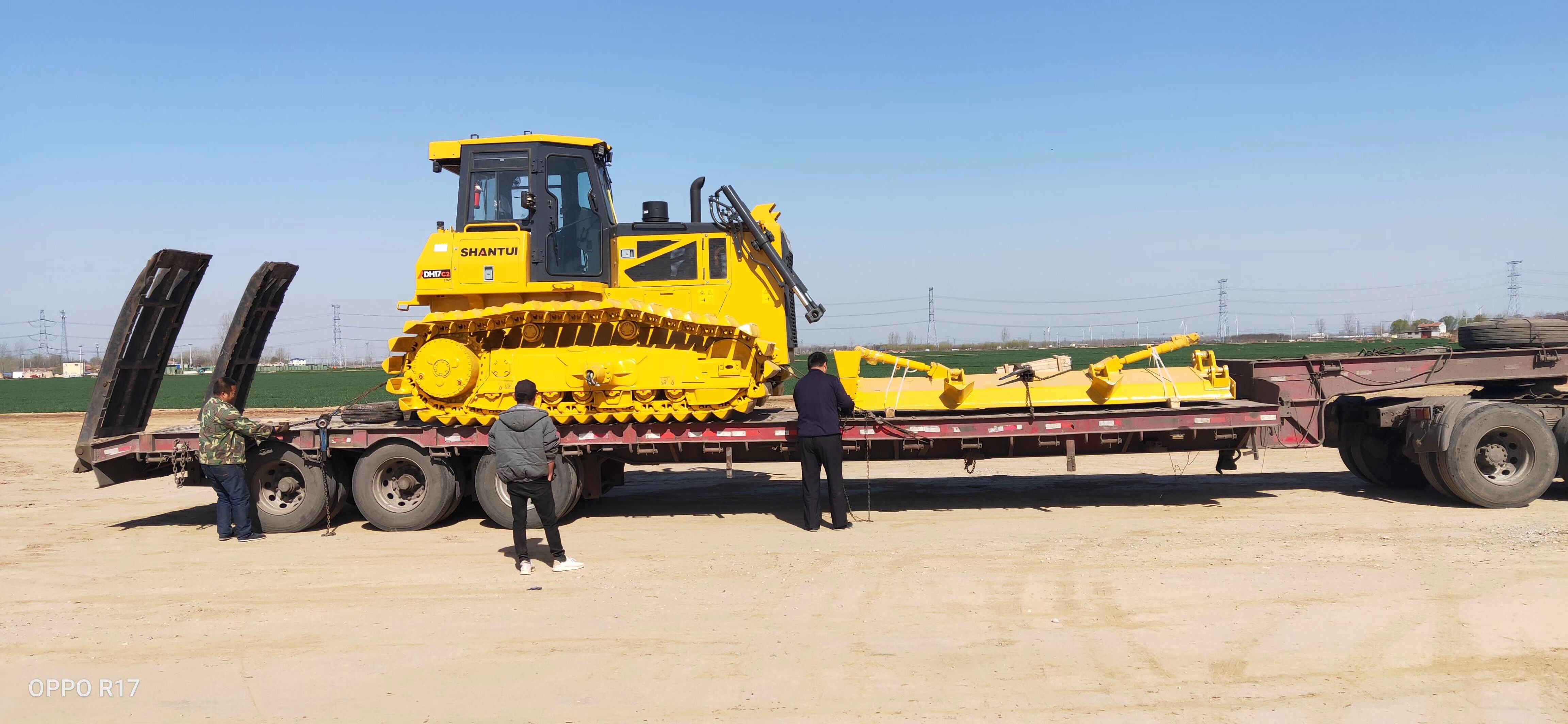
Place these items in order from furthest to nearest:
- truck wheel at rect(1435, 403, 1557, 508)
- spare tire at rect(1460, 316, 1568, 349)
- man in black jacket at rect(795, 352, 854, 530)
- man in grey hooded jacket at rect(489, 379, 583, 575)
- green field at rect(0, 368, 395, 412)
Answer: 1. green field at rect(0, 368, 395, 412)
2. spare tire at rect(1460, 316, 1568, 349)
3. truck wheel at rect(1435, 403, 1557, 508)
4. man in black jacket at rect(795, 352, 854, 530)
5. man in grey hooded jacket at rect(489, 379, 583, 575)

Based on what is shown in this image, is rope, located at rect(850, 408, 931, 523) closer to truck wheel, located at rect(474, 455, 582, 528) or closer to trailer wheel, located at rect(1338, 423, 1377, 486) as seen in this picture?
truck wheel, located at rect(474, 455, 582, 528)

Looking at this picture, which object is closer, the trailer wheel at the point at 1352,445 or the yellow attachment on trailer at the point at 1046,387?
the yellow attachment on trailer at the point at 1046,387

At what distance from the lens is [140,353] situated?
1092 cm

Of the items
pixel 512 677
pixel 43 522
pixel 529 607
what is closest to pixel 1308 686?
pixel 512 677

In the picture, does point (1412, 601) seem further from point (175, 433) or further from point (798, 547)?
point (175, 433)

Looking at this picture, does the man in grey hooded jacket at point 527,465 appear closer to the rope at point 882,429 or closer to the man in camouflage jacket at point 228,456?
the rope at point 882,429

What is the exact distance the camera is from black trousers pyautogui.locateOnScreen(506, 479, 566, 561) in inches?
331

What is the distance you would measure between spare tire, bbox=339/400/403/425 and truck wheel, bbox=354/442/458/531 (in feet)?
1.18

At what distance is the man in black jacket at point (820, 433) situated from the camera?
9.66 m

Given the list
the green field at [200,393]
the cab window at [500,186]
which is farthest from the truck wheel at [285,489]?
the green field at [200,393]

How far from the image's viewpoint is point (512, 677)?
18.8 ft

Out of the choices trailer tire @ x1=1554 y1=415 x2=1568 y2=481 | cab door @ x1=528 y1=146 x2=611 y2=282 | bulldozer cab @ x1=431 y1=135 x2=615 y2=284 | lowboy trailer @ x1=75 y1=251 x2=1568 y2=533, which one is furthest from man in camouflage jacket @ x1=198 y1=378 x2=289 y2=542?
trailer tire @ x1=1554 y1=415 x2=1568 y2=481

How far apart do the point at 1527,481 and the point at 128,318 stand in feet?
50.1

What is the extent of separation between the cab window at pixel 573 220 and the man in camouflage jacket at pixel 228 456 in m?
3.61
